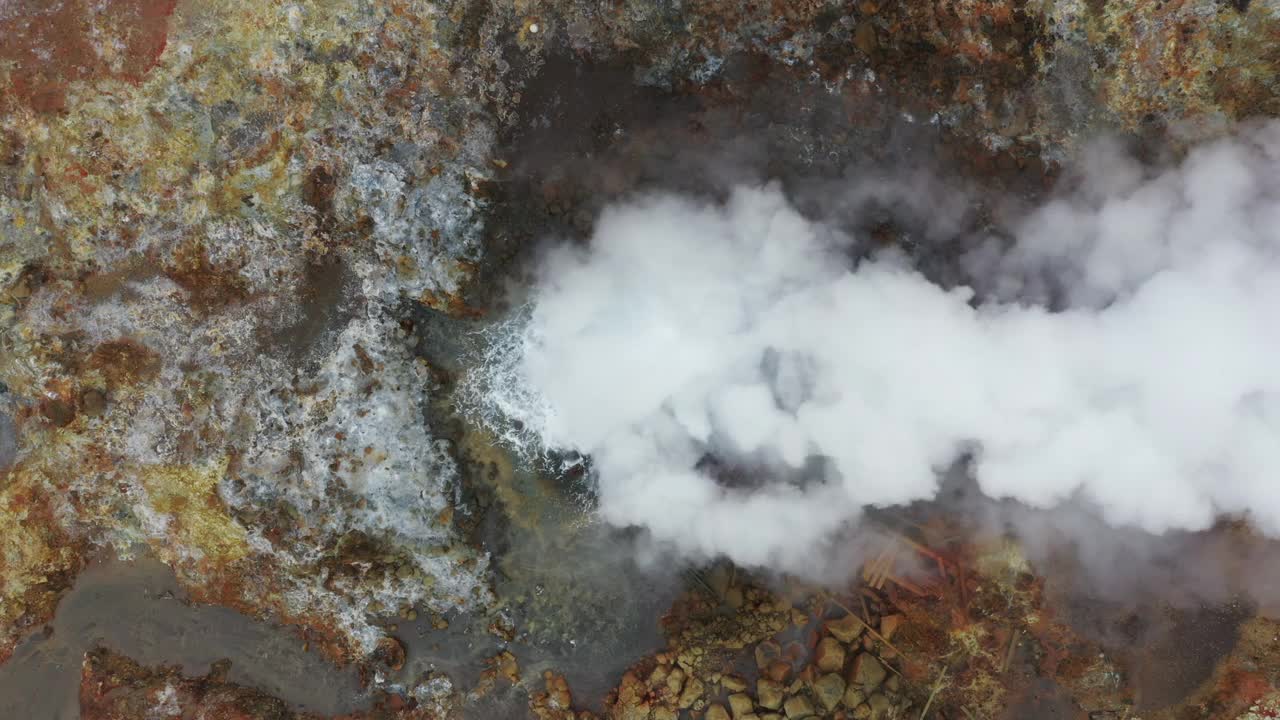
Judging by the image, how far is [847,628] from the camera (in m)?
7.14

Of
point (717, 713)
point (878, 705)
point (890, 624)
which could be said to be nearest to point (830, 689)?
point (878, 705)

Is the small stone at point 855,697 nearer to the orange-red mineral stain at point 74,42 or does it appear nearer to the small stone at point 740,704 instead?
the small stone at point 740,704

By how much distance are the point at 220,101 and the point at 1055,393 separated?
29.0ft

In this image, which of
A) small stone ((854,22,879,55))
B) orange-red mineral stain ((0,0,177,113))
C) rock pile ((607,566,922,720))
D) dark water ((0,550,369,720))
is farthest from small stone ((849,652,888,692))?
orange-red mineral stain ((0,0,177,113))

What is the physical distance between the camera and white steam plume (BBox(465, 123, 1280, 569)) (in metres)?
6.29

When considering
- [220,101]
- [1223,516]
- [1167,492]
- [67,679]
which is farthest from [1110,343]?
[67,679]

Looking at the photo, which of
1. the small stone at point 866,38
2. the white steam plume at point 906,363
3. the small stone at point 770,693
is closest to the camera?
A: the white steam plume at point 906,363

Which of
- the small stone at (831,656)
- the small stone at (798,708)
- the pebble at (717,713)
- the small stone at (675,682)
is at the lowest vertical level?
the pebble at (717,713)

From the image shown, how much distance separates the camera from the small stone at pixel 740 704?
7246 mm

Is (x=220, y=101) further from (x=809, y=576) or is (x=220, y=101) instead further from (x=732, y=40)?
(x=809, y=576)

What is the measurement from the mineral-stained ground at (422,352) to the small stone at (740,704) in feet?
0.09

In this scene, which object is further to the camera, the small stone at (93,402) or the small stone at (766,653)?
the small stone at (766,653)

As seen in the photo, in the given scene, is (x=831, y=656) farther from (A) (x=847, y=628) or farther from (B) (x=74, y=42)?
(B) (x=74, y=42)

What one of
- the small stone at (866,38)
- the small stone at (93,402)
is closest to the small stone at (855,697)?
the small stone at (866,38)
